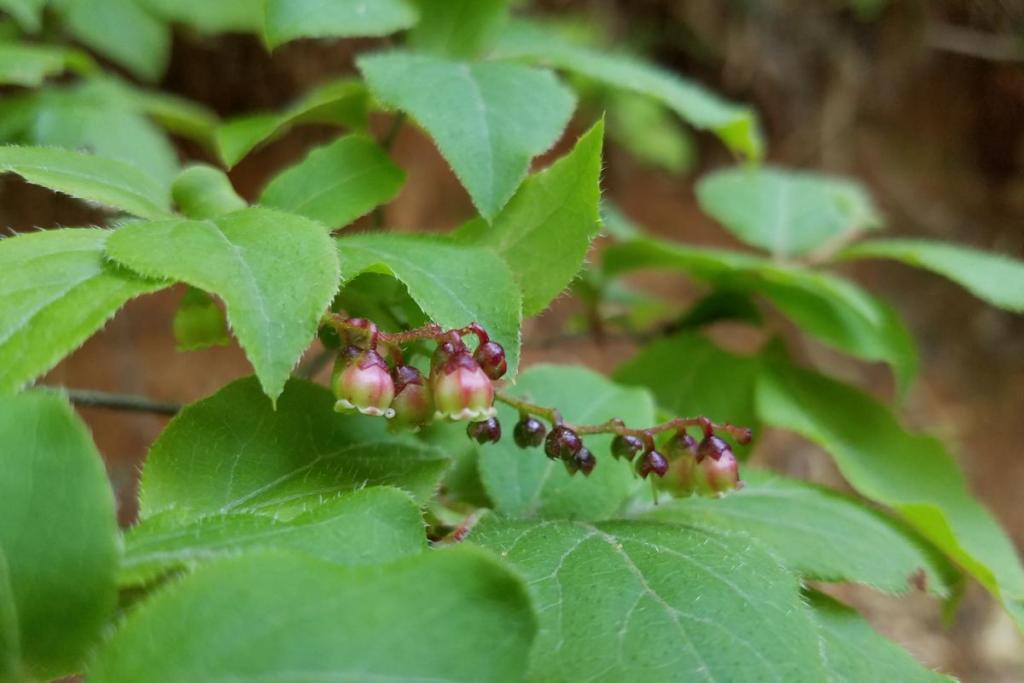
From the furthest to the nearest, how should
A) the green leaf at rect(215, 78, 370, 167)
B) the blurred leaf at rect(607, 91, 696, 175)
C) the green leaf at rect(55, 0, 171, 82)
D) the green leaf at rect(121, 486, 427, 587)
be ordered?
the blurred leaf at rect(607, 91, 696, 175) < the green leaf at rect(55, 0, 171, 82) < the green leaf at rect(215, 78, 370, 167) < the green leaf at rect(121, 486, 427, 587)

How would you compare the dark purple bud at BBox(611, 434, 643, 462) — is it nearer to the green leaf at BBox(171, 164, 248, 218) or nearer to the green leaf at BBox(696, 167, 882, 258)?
the green leaf at BBox(171, 164, 248, 218)

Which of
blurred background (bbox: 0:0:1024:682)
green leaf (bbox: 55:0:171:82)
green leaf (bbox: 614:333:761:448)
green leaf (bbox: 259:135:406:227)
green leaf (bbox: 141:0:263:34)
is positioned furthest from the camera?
blurred background (bbox: 0:0:1024:682)

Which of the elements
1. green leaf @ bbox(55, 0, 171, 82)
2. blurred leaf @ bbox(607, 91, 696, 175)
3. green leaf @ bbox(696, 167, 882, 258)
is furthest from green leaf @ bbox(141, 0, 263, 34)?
blurred leaf @ bbox(607, 91, 696, 175)

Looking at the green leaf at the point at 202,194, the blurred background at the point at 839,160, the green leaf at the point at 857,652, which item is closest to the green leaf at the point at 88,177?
the green leaf at the point at 202,194

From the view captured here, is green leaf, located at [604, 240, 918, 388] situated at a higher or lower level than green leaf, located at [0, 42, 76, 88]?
lower

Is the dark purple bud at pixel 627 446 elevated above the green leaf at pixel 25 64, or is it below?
below

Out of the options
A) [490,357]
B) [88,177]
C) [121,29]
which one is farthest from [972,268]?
[121,29]

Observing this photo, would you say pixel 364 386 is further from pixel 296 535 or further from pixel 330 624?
pixel 330 624

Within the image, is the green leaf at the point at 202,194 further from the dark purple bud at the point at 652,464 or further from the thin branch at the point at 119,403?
the dark purple bud at the point at 652,464
